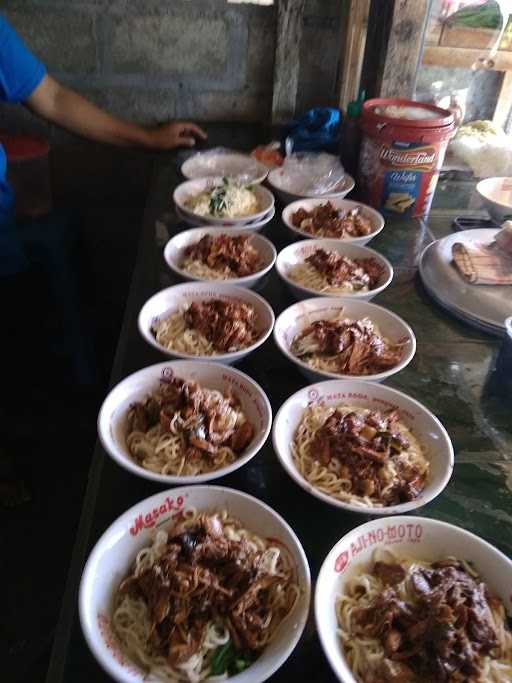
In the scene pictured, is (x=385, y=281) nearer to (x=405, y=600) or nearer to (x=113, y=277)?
(x=405, y=600)

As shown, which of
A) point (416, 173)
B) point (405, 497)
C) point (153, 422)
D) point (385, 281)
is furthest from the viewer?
point (416, 173)

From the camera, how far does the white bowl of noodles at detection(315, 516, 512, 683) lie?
0.90 metres

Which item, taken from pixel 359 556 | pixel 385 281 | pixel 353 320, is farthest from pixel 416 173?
pixel 359 556

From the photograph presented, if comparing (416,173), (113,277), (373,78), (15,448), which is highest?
(373,78)

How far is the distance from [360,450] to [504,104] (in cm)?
249

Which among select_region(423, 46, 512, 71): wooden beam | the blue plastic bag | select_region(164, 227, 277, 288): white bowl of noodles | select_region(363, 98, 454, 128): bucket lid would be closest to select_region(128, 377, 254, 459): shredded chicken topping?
select_region(164, 227, 277, 288): white bowl of noodles

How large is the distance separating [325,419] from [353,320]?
1.41ft

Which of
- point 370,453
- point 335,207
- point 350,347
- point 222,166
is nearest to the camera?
point 370,453

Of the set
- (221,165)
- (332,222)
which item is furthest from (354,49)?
(332,222)

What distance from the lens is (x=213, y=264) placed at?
182cm

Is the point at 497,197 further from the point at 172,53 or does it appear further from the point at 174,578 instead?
the point at 174,578

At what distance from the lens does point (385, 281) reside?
5.97 ft

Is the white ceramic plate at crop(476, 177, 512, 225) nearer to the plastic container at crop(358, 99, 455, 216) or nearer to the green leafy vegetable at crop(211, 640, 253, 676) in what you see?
the plastic container at crop(358, 99, 455, 216)

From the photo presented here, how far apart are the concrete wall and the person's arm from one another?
18cm
